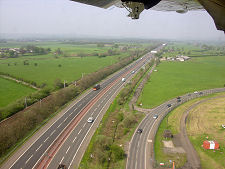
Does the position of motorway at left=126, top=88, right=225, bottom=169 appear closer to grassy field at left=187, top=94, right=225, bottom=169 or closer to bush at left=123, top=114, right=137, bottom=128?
bush at left=123, top=114, right=137, bottom=128

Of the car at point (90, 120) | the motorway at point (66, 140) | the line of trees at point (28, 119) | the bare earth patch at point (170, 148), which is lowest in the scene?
the bare earth patch at point (170, 148)

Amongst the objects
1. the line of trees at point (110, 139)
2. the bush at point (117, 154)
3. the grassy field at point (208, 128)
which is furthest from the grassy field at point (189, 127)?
the line of trees at point (110, 139)

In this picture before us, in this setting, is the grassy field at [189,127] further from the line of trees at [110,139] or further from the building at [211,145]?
the line of trees at [110,139]

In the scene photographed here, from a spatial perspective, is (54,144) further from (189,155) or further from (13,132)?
(189,155)

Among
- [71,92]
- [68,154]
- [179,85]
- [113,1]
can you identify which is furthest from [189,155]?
[179,85]

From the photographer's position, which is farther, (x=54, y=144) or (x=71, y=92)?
(x=71, y=92)
